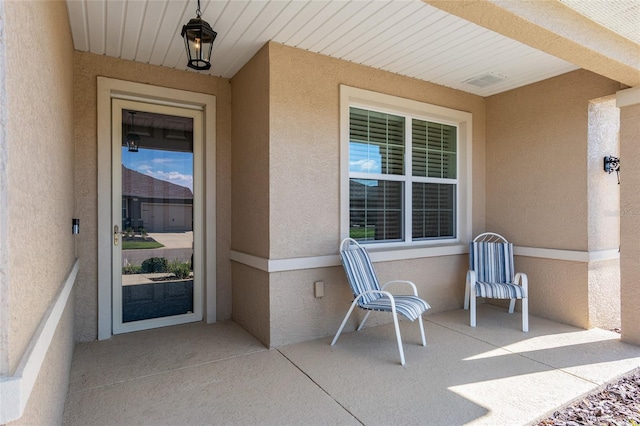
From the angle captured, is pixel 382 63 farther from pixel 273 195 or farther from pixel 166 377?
pixel 166 377

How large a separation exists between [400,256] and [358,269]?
32.2 inches

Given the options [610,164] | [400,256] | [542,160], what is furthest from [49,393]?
[610,164]

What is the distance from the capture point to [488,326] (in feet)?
12.9

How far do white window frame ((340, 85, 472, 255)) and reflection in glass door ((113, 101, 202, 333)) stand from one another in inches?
67.6

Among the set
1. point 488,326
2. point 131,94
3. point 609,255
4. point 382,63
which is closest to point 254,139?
point 131,94

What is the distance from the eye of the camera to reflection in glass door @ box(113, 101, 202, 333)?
12.4ft

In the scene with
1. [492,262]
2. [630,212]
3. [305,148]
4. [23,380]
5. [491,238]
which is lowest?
[492,262]

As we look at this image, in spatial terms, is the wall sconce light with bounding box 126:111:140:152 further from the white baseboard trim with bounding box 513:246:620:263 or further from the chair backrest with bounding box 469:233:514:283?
the white baseboard trim with bounding box 513:246:620:263

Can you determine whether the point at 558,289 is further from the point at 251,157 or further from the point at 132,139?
the point at 132,139

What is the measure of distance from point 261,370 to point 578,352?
2.82 metres

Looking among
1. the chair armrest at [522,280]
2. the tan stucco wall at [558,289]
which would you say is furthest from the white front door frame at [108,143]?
the tan stucco wall at [558,289]

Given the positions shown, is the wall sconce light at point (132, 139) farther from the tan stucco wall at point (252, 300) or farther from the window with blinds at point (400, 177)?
the window with blinds at point (400, 177)

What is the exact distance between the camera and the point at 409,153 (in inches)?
177

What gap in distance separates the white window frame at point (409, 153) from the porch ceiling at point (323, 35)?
362 millimetres
